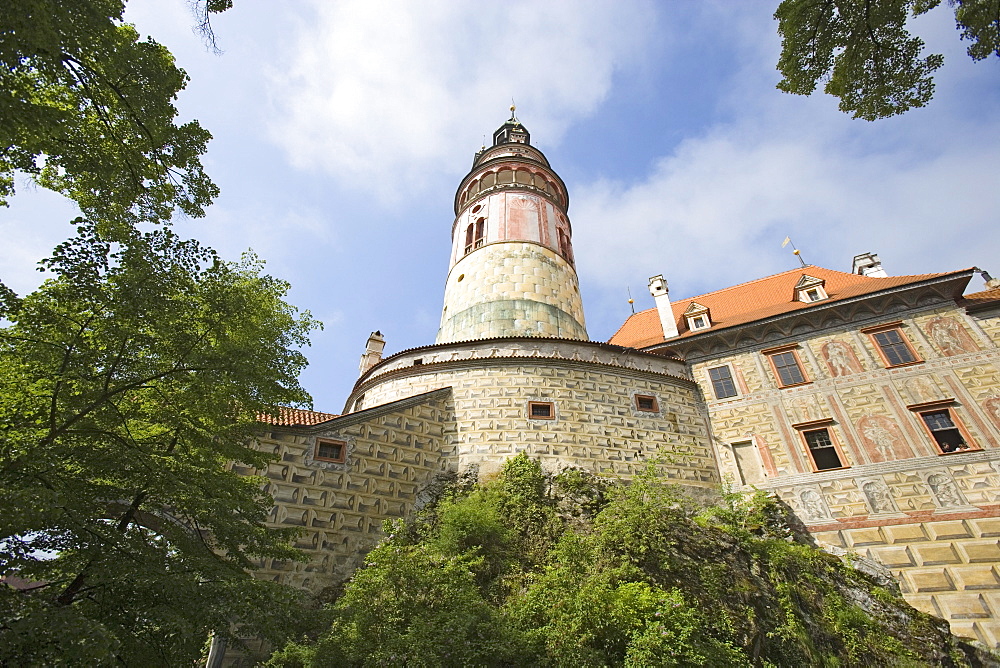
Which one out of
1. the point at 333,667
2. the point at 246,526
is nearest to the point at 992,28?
the point at 246,526

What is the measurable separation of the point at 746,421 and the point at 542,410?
5327 mm

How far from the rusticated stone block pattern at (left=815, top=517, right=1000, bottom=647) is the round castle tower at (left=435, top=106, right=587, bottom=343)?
28.4 feet

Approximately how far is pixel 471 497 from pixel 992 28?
9.67 meters

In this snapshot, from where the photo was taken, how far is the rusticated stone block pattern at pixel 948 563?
882cm

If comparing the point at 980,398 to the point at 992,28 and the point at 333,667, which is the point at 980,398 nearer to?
the point at 992,28

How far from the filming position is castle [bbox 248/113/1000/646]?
31.0ft

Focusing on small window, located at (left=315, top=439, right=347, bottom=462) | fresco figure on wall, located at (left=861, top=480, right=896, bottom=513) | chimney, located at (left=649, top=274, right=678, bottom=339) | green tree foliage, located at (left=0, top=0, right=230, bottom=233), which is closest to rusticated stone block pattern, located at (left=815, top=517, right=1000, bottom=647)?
fresco figure on wall, located at (left=861, top=480, right=896, bottom=513)

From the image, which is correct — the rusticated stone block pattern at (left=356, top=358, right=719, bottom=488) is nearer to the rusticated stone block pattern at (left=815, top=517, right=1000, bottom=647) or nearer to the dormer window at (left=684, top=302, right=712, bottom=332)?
the dormer window at (left=684, top=302, right=712, bottom=332)

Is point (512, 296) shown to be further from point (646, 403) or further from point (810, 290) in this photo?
point (810, 290)

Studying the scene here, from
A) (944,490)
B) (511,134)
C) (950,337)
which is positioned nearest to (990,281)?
(950,337)

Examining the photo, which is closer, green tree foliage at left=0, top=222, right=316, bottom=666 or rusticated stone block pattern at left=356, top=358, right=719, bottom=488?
green tree foliage at left=0, top=222, right=316, bottom=666

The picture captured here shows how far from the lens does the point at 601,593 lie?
6.41 m

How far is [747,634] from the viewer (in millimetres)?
7039

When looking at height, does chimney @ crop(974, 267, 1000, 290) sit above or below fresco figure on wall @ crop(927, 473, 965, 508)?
above
